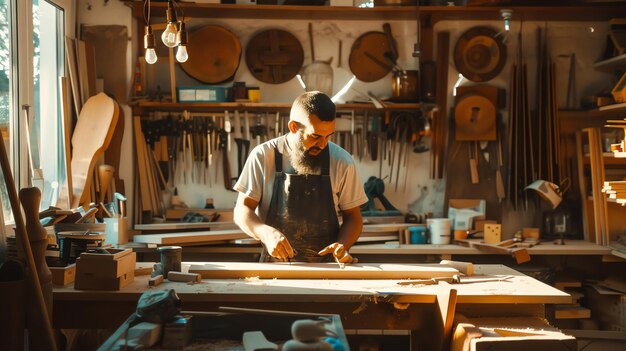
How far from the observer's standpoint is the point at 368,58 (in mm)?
6172

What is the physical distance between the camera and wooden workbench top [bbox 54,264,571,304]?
307cm

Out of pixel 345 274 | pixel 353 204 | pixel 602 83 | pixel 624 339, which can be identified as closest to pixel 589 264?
pixel 624 339

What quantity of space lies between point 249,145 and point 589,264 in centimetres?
304

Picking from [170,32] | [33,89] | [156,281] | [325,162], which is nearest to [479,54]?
[325,162]

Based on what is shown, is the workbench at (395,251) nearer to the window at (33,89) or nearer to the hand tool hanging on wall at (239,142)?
the hand tool hanging on wall at (239,142)

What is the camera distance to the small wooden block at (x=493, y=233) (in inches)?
A: 223

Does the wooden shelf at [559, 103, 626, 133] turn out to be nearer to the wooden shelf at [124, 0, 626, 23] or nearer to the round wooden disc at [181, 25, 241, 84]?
the wooden shelf at [124, 0, 626, 23]

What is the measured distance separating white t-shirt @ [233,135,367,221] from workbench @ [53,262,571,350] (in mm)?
1034

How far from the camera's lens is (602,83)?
627 cm

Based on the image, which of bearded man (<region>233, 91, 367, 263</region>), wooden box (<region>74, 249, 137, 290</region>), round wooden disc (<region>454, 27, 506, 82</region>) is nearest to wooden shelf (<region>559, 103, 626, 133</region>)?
round wooden disc (<region>454, 27, 506, 82</region>)

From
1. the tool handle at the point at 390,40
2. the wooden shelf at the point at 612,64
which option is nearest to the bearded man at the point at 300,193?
the tool handle at the point at 390,40

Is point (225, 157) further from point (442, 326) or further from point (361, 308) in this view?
point (442, 326)

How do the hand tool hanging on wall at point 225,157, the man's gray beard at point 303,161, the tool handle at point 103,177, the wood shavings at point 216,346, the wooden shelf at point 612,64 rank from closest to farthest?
1. the wood shavings at point 216,346
2. the man's gray beard at point 303,161
3. the tool handle at point 103,177
4. the wooden shelf at point 612,64
5. the hand tool hanging on wall at point 225,157

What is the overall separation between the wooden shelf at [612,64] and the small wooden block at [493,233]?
1644mm
